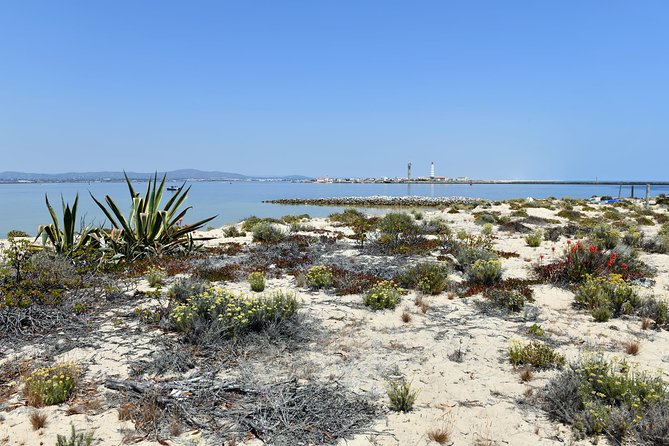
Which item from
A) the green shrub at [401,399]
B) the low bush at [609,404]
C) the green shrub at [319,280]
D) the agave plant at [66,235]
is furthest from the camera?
the agave plant at [66,235]

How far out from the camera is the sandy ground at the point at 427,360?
3852mm

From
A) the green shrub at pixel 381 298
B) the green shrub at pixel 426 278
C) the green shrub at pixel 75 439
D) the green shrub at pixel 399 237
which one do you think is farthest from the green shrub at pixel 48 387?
the green shrub at pixel 399 237

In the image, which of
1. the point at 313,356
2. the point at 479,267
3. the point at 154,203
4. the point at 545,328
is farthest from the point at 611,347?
the point at 154,203

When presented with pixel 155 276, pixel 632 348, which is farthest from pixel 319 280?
pixel 632 348

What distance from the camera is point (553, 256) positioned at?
1151 centimetres

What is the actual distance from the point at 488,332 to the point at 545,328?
0.94m

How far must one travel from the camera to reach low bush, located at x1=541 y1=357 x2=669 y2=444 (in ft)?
12.0

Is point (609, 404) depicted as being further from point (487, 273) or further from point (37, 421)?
point (37, 421)

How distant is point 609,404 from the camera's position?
417 centimetres

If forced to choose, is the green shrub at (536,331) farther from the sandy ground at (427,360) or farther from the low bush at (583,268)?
the low bush at (583,268)

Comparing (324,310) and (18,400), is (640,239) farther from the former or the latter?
(18,400)

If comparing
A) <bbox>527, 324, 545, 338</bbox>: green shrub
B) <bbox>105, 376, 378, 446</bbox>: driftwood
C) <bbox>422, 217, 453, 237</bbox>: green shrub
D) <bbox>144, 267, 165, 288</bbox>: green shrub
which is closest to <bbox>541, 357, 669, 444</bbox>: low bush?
<bbox>527, 324, 545, 338</bbox>: green shrub

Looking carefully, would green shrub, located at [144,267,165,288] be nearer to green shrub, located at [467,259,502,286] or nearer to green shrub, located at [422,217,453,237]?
green shrub, located at [467,259,502,286]

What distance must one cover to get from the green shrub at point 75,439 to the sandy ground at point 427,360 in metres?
0.10
